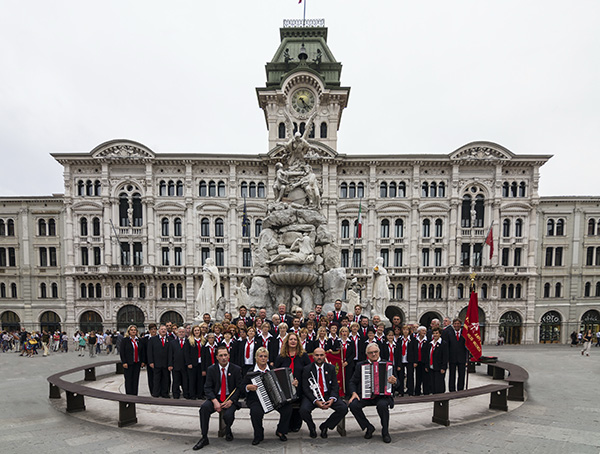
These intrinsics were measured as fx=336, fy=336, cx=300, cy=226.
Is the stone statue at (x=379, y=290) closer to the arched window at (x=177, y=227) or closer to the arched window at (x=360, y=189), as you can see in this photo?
the arched window at (x=360, y=189)

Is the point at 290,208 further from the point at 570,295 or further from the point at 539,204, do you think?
the point at 570,295

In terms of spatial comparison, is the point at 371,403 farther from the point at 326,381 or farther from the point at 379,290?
the point at 379,290

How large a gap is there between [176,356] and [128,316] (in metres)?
32.4

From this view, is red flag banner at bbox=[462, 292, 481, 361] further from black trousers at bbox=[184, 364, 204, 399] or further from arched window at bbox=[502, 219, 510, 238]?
arched window at bbox=[502, 219, 510, 238]

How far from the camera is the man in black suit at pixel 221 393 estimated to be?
6.16 m

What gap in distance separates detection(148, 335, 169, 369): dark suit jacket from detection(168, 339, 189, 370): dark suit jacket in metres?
0.13

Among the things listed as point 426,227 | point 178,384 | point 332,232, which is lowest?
point 178,384

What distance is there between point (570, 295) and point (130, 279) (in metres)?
46.7

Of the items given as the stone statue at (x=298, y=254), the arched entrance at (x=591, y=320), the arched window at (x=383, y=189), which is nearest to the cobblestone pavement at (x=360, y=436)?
the stone statue at (x=298, y=254)

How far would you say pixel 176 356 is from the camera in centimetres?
851

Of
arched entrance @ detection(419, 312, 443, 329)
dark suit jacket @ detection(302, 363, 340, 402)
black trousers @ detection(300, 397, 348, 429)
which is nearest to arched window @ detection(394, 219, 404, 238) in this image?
arched entrance @ detection(419, 312, 443, 329)

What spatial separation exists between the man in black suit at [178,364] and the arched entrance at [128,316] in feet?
103

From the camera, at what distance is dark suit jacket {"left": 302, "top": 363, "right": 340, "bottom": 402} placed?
6270 millimetres

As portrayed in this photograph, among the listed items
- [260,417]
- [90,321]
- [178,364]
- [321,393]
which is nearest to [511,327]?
[321,393]
